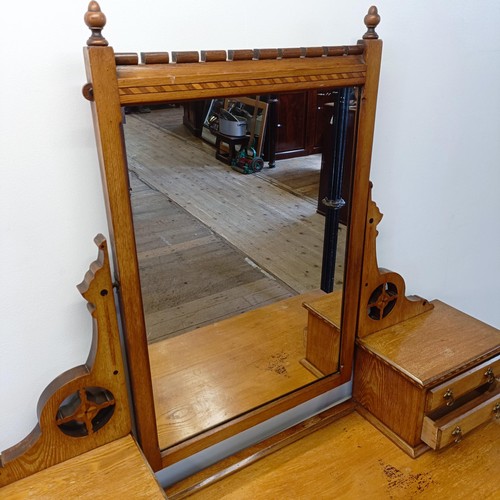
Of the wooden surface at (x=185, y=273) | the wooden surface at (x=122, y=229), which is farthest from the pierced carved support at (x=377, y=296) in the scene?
the wooden surface at (x=122, y=229)

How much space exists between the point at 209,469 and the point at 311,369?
25 cm

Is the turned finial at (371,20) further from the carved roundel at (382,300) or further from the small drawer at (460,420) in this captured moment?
the small drawer at (460,420)

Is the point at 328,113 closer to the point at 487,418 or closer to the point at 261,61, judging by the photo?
the point at 261,61

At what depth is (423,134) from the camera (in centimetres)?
92

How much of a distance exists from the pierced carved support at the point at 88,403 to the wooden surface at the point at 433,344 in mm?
461

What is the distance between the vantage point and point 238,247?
844mm

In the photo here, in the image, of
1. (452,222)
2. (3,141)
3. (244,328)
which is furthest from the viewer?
(452,222)

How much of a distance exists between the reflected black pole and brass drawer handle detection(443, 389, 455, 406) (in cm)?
26

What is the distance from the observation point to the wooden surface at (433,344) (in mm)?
854

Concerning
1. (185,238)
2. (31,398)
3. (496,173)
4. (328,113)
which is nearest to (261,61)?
(328,113)

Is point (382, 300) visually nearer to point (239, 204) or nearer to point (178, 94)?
point (239, 204)

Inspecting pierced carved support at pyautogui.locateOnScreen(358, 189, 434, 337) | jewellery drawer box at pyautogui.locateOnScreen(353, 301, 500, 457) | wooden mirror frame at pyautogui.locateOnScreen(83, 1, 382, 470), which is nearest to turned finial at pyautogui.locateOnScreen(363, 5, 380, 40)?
wooden mirror frame at pyautogui.locateOnScreen(83, 1, 382, 470)

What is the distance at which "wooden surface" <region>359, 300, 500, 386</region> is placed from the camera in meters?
0.85

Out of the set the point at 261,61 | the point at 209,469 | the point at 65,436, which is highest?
the point at 261,61
